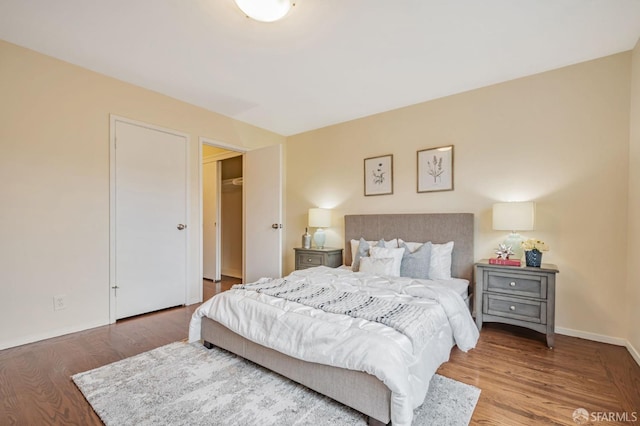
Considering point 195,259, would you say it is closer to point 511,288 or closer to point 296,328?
point 296,328

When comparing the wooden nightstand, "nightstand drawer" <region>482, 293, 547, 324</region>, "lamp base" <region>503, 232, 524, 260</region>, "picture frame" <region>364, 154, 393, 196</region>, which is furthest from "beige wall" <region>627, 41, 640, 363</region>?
"picture frame" <region>364, 154, 393, 196</region>

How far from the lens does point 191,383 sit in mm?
1922

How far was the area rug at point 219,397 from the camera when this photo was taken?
1577 mm

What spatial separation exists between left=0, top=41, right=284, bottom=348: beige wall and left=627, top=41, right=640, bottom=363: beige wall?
483 centimetres

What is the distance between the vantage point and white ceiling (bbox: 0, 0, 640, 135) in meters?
2.06

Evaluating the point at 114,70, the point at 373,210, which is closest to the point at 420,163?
the point at 373,210

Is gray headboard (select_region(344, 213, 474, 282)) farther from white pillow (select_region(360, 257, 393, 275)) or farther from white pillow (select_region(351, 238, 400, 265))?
white pillow (select_region(360, 257, 393, 275))

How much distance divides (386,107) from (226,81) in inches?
79.8

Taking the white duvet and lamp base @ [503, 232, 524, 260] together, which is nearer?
the white duvet

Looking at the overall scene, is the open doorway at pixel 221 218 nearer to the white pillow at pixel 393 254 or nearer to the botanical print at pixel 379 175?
the botanical print at pixel 379 175

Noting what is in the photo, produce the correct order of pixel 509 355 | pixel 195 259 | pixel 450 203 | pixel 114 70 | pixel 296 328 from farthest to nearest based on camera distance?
1. pixel 195 259
2. pixel 450 203
3. pixel 114 70
4. pixel 509 355
5. pixel 296 328

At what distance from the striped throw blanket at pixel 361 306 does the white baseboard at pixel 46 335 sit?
5.97 ft

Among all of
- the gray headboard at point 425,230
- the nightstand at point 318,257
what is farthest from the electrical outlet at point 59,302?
the gray headboard at point 425,230

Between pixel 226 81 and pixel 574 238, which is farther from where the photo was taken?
pixel 226 81
